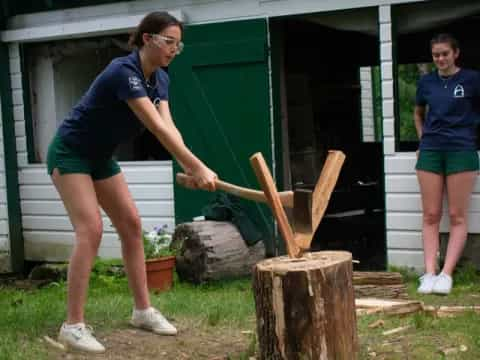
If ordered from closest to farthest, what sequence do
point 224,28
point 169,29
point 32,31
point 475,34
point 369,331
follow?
point 169,29 → point 369,331 → point 224,28 → point 32,31 → point 475,34

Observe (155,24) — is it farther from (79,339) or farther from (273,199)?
(79,339)

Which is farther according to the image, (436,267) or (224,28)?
(224,28)

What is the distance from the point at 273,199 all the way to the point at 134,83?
36.5 inches

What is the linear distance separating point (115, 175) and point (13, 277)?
5418mm

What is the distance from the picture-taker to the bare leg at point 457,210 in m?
6.85

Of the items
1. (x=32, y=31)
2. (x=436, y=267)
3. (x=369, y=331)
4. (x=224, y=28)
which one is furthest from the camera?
(x=32, y=31)

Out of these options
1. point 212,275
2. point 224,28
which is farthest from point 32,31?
point 212,275

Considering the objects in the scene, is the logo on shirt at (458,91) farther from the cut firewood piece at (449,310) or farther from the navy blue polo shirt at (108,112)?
the navy blue polo shirt at (108,112)

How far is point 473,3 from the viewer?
7348 millimetres

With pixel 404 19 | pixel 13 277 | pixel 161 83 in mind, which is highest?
pixel 404 19

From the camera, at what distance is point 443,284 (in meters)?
6.69

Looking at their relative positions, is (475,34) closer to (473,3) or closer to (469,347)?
(473,3)

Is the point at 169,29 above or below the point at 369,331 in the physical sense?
above

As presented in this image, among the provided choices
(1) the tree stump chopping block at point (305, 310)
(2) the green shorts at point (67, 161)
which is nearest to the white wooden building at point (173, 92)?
(1) the tree stump chopping block at point (305, 310)
